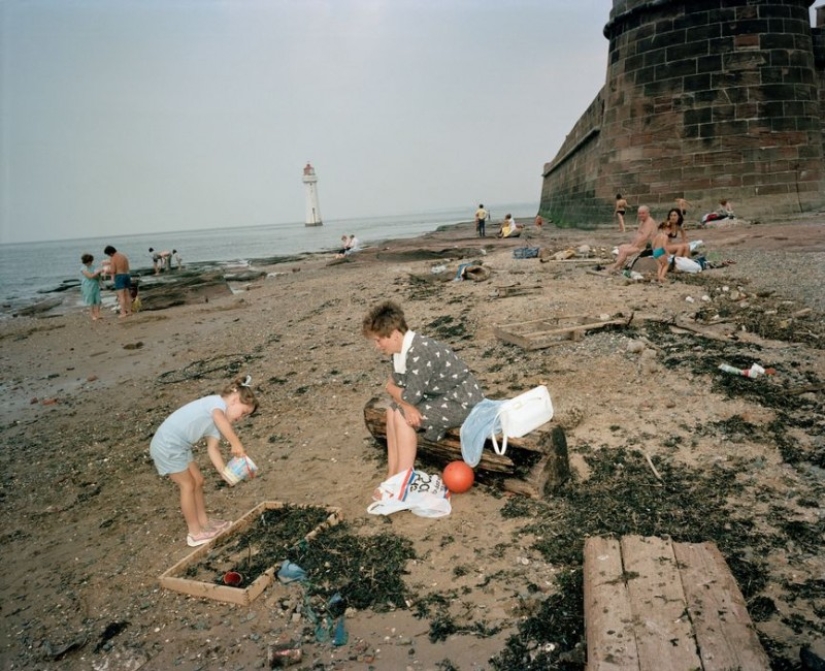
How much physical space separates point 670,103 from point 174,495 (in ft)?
A: 67.1

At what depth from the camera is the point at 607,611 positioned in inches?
109

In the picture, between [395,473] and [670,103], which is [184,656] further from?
[670,103]

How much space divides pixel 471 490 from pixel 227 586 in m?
1.94

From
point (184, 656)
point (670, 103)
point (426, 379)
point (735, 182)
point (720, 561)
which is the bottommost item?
point (184, 656)

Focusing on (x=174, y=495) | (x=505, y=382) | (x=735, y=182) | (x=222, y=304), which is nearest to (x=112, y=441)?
(x=174, y=495)

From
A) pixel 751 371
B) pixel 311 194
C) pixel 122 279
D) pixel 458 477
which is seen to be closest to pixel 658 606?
pixel 458 477

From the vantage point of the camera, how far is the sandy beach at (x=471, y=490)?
3.21 metres

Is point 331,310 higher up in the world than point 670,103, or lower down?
lower down

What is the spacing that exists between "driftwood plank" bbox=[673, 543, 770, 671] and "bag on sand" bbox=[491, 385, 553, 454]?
50.7 inches

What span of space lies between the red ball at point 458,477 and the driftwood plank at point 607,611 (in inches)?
46.0

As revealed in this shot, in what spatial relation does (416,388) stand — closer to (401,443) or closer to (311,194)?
(401,443)

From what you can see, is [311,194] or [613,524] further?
[311,194]

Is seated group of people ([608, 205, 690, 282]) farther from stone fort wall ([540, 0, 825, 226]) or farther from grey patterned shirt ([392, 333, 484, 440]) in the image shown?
stone fort wall ([540, 0, 825, 226])

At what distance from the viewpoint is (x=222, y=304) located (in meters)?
16.9
